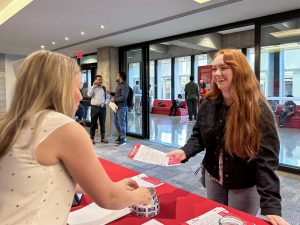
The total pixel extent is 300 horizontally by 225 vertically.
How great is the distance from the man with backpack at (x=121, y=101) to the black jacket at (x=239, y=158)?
4.19 m

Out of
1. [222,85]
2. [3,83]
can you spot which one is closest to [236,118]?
[222,85]

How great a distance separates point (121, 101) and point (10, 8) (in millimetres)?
2668

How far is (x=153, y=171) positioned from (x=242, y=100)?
9.44 feet

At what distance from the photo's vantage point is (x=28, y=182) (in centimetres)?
71

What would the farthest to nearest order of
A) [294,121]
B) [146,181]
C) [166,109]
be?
1. [166,109]
2. [294,121]
3. [146,181]

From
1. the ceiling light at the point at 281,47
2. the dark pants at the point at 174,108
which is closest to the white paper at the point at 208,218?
the ceiling light at the point at 281,47

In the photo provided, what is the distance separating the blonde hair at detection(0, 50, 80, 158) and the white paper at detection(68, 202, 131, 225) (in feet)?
1.69

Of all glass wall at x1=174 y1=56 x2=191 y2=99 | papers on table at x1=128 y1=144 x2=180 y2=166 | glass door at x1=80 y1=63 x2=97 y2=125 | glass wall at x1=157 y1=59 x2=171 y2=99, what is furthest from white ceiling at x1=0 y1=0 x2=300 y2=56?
glass wall at x1=157 y1=59 x2=171 y2=99

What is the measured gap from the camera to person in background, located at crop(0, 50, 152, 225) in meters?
0.72

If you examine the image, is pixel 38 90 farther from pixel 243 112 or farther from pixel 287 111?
pixel 287 111

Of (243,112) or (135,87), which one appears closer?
(243,112)

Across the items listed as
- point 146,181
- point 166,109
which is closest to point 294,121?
point 146,181

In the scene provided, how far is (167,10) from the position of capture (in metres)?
3.93

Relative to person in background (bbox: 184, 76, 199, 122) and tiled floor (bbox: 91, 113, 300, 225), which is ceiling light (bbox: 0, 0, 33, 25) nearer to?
tiled floor (bbox: 91, 113, 300, 225)
